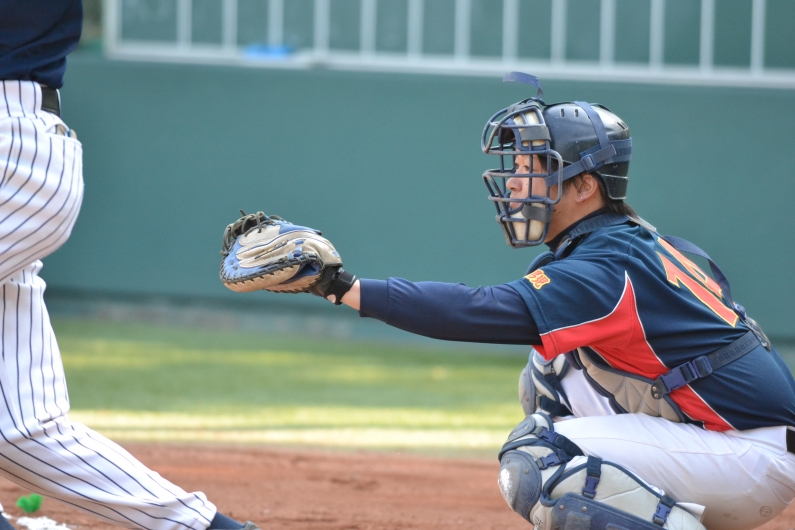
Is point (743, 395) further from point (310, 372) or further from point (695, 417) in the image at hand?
point (310, 372)

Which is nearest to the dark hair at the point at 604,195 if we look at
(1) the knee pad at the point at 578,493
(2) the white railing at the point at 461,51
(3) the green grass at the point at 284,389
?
(1) the knee pad at the point at 578,493

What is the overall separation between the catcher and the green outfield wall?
16.9ft

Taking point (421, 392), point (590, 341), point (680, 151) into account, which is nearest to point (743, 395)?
point (590, 341)

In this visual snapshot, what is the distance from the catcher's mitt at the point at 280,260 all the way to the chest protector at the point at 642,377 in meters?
0.74

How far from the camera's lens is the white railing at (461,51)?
7887mm

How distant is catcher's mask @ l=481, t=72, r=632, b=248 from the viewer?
2.73 m

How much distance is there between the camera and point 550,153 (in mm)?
2695

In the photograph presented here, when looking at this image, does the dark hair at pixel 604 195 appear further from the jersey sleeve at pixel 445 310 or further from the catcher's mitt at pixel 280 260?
the catcher's mitt at pixel 280 260

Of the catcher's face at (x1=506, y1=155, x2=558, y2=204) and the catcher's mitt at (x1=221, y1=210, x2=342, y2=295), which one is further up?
the catcher's face at (x1=506, y1=155, x2=558, y2=204)

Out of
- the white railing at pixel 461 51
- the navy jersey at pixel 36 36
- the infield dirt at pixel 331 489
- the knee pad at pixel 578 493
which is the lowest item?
the infield dirt at pixel 331 489

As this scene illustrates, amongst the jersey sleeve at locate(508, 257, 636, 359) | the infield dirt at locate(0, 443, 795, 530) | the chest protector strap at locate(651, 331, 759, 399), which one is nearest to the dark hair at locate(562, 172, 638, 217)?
the jersey sleeve at locate(508, 257, 636, 359)

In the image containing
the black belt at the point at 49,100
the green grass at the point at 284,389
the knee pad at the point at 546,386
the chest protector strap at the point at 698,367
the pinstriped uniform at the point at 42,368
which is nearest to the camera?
the pinstriped uniform at the point at 42,368

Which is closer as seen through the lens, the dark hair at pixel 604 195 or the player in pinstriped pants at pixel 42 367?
the player in pinstriped pants at pixel 42 367

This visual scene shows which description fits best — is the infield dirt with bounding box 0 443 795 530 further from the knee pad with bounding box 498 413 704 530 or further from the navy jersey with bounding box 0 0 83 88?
the navy jersey with bounding box 0 0 83 88
